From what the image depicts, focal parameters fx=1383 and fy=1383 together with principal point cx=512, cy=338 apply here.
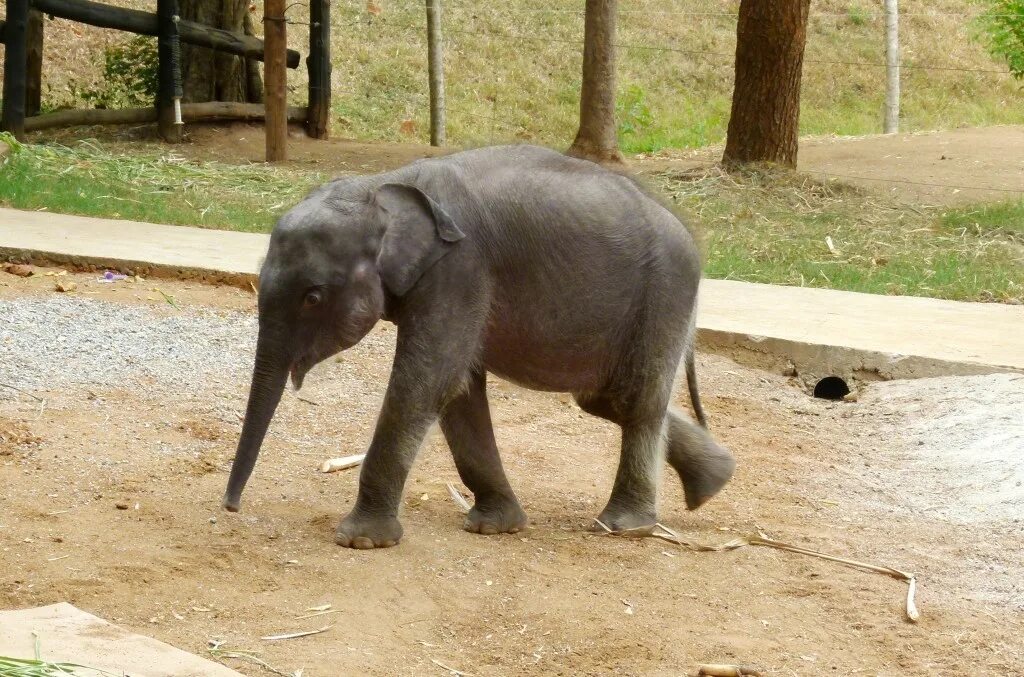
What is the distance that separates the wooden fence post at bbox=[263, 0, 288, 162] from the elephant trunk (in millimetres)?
10609

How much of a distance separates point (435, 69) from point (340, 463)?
12084mm

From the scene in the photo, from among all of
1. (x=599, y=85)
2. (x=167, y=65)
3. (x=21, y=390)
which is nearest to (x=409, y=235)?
(x=21, y=390)

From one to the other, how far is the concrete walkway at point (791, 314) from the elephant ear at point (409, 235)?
134 inches

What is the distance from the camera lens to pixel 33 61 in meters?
15.4

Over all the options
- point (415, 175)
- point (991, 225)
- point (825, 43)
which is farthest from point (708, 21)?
point (415, 175)

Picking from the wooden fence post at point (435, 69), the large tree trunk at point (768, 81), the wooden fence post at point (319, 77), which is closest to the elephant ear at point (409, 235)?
the large tree trunk at point (768, 81)

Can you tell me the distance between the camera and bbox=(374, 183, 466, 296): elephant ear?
4.27 meters

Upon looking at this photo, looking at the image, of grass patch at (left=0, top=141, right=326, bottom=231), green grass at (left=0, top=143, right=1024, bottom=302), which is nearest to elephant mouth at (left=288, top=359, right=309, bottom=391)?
green grass at (left=0, top=143, right=1024, bottom=302)

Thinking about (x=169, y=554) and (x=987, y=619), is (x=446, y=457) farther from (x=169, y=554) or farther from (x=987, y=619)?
(x=987, y=619)

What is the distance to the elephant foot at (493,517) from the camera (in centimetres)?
484

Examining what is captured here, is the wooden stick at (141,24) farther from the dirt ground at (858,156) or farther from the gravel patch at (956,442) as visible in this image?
the gravel patch at (956,442)

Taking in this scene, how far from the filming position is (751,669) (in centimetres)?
371

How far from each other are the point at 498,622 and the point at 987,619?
5.03 feet

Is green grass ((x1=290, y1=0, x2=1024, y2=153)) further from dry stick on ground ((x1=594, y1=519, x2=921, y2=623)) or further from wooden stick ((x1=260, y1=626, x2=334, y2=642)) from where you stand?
wooden stick ((x1=260, y1=626, x2=334, y2=642))
